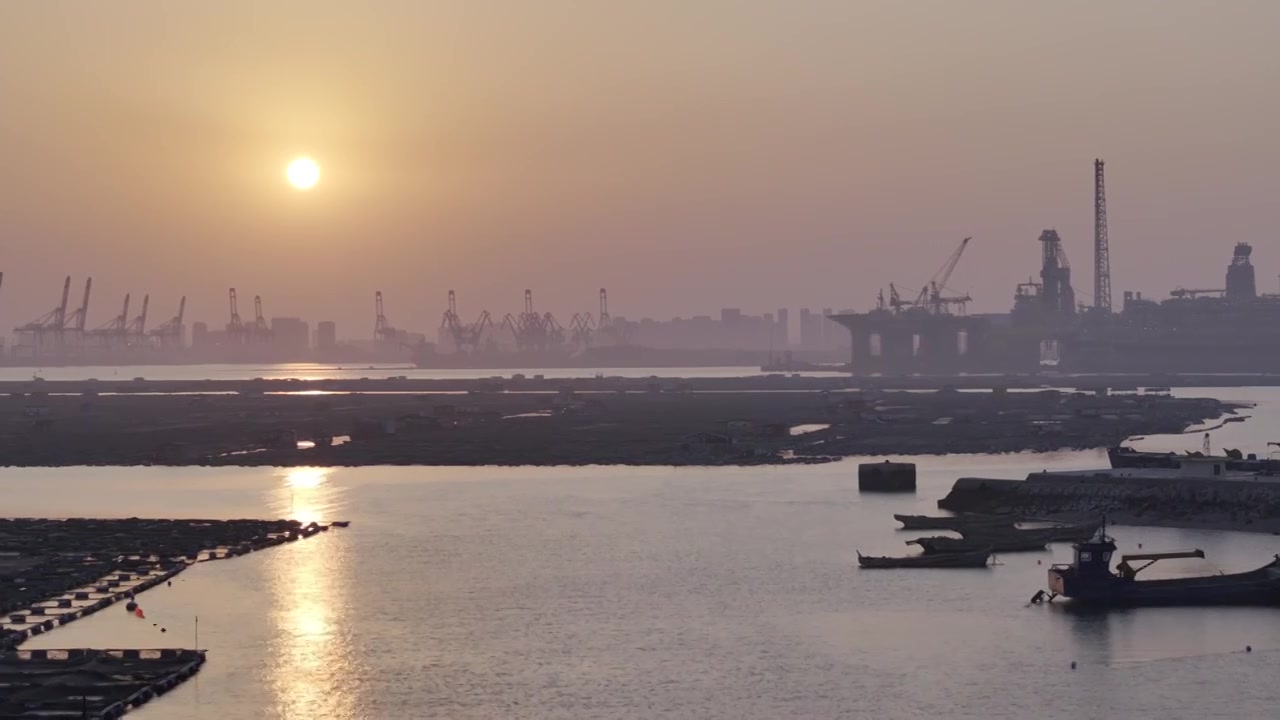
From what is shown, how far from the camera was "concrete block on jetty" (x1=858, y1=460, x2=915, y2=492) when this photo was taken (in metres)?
75.2

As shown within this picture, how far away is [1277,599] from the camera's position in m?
45.0

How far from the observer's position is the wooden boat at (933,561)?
5141 centimetres

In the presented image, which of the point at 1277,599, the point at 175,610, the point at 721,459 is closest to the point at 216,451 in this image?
the point at 721,459

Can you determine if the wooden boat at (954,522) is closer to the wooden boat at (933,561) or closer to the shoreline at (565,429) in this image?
the wooden boat at (933,561)

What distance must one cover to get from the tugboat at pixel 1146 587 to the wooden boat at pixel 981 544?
809cm

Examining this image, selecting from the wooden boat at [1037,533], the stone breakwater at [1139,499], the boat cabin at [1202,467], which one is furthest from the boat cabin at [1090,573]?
the boat cabin at [1202,467]

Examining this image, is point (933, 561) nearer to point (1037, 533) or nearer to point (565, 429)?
point (1037, 533)

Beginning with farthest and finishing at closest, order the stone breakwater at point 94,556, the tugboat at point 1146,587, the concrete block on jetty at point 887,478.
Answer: the concrete block on jetty at point 887,478, the tugboat at point 1146,587, the stone breakwater at point 94,556

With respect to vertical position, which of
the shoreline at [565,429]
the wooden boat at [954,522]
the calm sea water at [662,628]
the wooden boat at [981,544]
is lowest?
the calm sea water at [662,628]

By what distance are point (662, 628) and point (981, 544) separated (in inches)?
647

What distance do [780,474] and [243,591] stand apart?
4176 cm

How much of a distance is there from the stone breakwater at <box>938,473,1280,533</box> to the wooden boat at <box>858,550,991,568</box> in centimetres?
1059

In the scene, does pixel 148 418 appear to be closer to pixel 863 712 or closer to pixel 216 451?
pixel 216 451

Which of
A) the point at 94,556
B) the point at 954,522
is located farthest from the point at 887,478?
the point at 94,556
